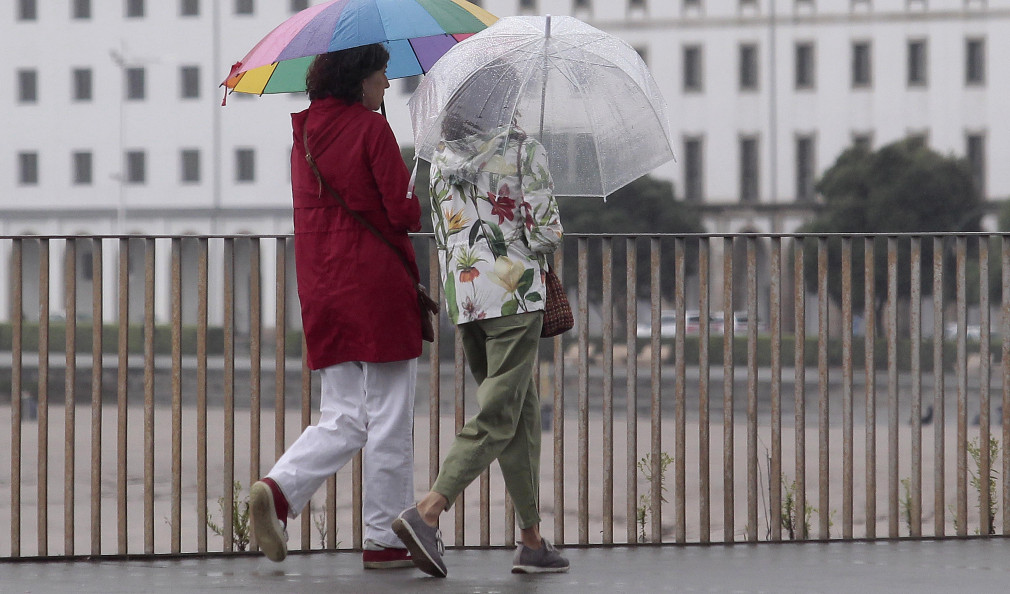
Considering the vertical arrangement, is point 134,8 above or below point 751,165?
above

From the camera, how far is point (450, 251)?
416 cm

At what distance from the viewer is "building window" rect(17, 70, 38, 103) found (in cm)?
6431

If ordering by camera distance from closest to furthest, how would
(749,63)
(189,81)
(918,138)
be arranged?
(918,138), (749,63), (189,81)

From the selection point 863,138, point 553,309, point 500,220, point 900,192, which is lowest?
point 553,309

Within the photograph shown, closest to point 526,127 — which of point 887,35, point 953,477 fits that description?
point 953,477

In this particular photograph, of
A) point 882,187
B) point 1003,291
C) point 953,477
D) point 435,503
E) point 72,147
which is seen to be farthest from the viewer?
point 72,147

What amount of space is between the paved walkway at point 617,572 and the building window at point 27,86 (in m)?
63.9

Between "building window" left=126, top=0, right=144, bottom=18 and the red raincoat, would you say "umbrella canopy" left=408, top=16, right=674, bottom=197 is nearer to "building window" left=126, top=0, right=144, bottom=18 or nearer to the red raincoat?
the red raincoat

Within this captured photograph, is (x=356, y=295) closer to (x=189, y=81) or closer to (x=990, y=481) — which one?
(x=990, y=481)

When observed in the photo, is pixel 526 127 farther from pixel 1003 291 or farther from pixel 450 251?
pixel 1003 291

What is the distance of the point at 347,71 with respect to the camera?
13.9 feet

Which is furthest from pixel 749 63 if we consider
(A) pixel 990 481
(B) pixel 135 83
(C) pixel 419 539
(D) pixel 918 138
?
(C) pixel 419 539

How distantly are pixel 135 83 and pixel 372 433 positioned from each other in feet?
205

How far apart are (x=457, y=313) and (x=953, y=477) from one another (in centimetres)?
1827
